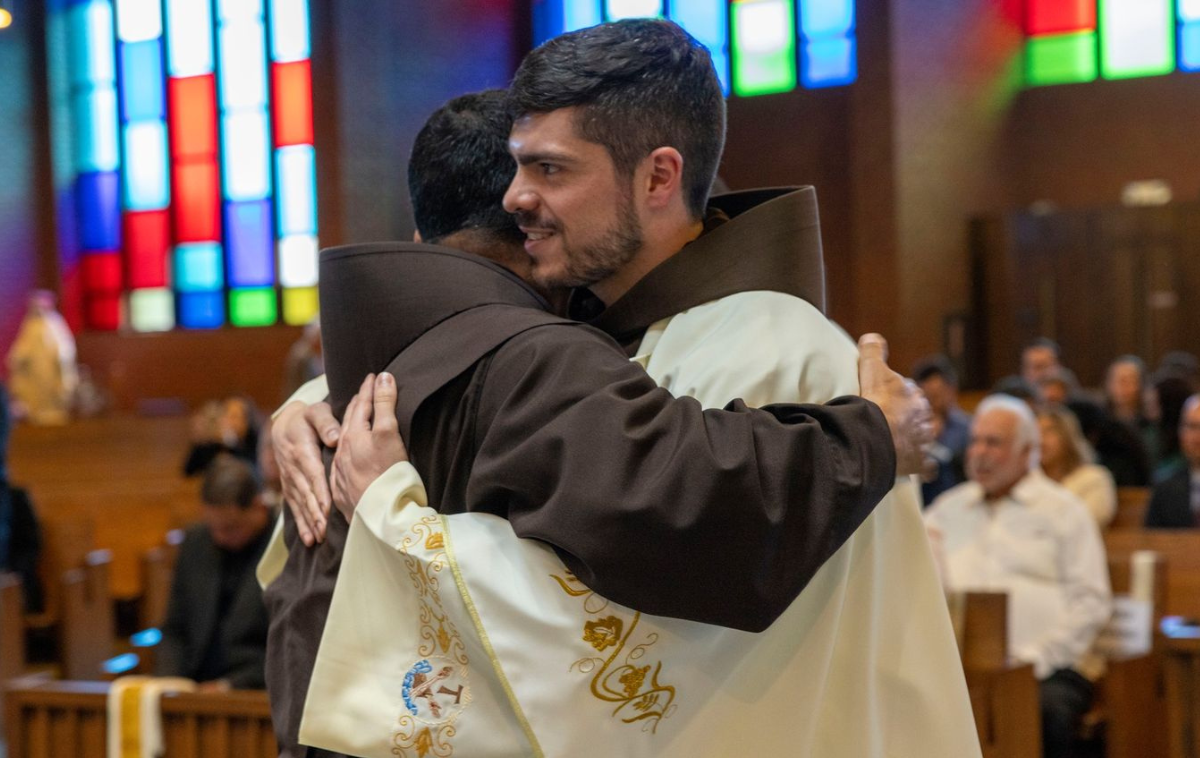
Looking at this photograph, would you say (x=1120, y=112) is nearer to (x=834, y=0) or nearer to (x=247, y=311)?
(x=834, y=0)

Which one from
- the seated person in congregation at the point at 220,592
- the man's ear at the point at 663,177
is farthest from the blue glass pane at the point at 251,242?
the man's ear at the point at 663,177

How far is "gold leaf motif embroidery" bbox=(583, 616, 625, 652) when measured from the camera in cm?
165

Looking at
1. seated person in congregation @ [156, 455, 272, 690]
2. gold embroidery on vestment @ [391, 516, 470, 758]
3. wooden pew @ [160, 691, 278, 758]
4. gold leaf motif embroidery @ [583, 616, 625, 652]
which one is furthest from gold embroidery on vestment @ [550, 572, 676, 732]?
seated person in congregation @ [156, 455, 272, 690]

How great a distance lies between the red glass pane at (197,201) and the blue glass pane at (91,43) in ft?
5.09

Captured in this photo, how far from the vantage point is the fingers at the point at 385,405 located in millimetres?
1773

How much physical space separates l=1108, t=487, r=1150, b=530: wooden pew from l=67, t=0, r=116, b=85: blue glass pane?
13.4 meters

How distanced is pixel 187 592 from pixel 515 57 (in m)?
9.22

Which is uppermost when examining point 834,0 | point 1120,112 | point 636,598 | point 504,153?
point 834,0

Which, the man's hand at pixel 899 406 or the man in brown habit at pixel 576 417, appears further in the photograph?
the man's hand at pixel 899 406

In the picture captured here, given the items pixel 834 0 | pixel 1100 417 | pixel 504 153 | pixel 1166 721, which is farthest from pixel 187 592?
pixel 834 0

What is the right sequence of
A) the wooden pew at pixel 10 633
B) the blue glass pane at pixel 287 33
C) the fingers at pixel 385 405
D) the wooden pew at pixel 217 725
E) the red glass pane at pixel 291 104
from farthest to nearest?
the blue glass pane at pixel 287 33
the red glass pane at pixel 291 104
the wooden pew at pixel 10 633
the wooden pew at pixel 217 725
the fingers at pixel 385 405

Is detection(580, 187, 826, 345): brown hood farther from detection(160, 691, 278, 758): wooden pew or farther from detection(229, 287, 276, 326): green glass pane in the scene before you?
detection(229, 287, 276, 326): green glass pane

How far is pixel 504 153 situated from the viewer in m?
1.98

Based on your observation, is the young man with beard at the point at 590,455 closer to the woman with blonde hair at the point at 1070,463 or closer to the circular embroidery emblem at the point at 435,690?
the circular embroidery emblem at the point at 435,690
